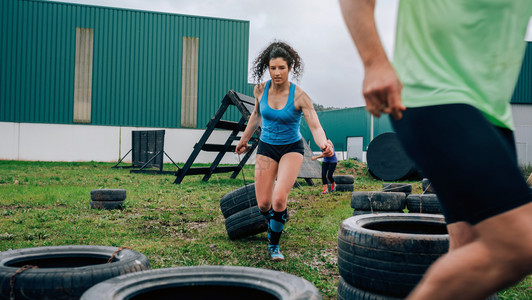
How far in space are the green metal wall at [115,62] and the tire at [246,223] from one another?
21.8m

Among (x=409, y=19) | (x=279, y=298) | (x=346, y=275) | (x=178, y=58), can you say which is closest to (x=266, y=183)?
(x=346, y=275)

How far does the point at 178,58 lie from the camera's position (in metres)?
26.3

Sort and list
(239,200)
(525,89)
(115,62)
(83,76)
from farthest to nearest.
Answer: (525,89), (115,62), (83,76), (239,200)

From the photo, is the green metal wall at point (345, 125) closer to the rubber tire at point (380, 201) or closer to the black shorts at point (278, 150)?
the rubber tire at point (380, 201)

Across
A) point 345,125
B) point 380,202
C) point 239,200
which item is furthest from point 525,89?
point 239,200

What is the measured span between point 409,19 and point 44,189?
31.7ft

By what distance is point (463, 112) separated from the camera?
1.29 metres

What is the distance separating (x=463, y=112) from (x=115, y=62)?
26594mm

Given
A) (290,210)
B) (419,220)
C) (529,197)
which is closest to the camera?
(529,197)

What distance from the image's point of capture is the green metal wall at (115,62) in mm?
24609

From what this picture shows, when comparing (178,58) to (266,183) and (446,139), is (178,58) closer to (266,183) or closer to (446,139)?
(266,183)

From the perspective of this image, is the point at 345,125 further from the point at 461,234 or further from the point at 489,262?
the point at 489,262

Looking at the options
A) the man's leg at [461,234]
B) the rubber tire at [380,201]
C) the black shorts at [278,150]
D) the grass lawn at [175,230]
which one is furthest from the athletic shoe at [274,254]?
the man's leg at [461,234]

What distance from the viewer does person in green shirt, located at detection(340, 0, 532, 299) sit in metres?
1.20
